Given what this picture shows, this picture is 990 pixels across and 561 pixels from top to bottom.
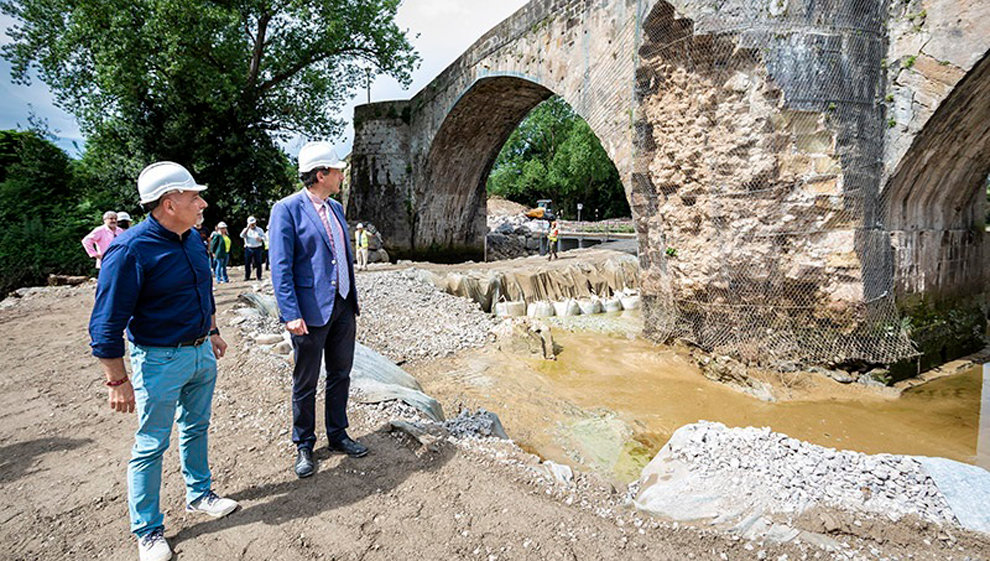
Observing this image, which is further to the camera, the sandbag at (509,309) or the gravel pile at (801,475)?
the sandbag at (509,309)

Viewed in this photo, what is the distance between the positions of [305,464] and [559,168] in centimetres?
2948

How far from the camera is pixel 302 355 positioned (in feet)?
8.12

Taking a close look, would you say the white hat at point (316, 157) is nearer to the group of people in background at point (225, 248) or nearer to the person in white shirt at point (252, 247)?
the group of people in background at point (225, 248)

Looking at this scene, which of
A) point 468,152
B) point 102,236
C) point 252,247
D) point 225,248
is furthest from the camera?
point 468,152

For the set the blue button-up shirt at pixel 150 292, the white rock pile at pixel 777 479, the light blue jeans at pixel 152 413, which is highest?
the blue button-up shirt at pixel 150 292

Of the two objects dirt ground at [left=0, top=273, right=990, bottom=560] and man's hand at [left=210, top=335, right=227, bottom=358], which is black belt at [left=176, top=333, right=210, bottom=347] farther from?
dirt ground at [left=0, top=273, right=990, bottom=560]

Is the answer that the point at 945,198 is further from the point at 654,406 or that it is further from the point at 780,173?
the point at 654,406

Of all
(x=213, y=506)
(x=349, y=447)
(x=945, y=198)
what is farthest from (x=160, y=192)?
(x=945, y=198)

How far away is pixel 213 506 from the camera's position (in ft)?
7.13

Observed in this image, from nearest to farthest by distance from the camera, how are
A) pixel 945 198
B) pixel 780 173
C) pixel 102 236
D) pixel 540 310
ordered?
pixel 102 236 < pixel 780 173 < pixel 945 198 < pixel 540 310

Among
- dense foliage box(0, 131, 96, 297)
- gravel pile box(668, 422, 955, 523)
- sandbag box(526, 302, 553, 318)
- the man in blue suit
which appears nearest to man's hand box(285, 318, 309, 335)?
the man in blue suit

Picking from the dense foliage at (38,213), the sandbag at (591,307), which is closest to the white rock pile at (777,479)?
the sandbag at (591,307)

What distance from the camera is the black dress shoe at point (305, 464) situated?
249cm

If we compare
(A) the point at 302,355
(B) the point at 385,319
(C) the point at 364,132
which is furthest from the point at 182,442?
(C) the point at 364,132
